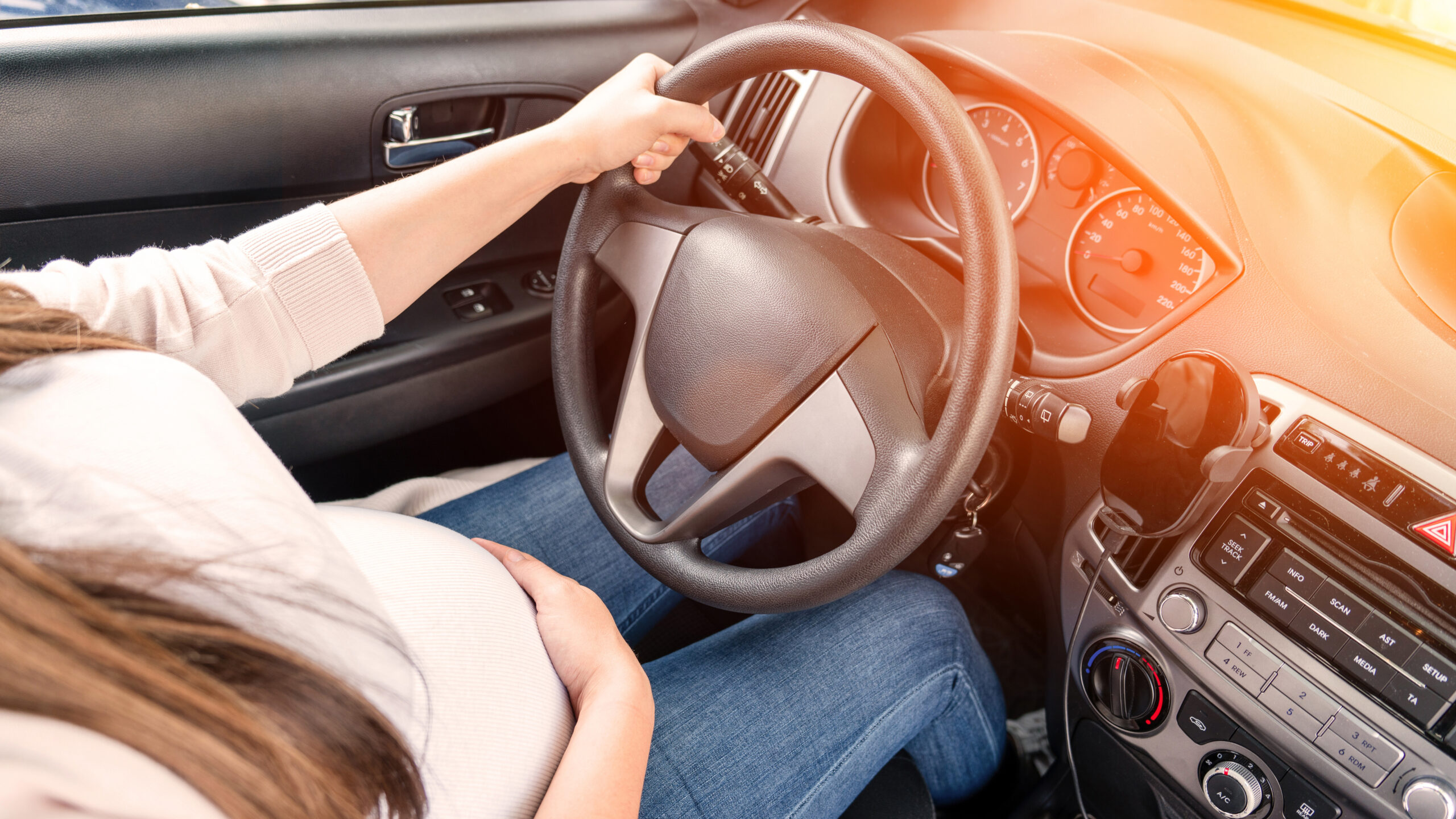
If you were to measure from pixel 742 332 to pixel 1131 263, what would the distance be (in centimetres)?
41

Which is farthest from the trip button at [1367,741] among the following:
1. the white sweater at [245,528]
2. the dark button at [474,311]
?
the dark button at [474,311]

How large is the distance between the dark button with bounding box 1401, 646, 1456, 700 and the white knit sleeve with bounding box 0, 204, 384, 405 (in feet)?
2.93

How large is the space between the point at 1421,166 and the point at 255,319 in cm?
95

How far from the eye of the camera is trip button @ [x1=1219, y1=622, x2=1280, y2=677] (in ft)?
2.39

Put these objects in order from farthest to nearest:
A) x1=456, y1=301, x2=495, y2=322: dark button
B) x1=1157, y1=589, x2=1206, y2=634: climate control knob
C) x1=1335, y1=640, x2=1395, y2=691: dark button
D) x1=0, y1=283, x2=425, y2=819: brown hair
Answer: x1=456, y1=301, x2=495, y2=322: dark button
x1=1157, y1=589, x2=1206, y2=634: climate control knob
x1=1335, y1=640, x2=1395, y2=691: dark button
x1=0, y1=283, x2=425, y2=819: brown hair

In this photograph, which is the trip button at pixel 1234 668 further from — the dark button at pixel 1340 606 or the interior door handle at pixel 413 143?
the interior door handle at pixel 413 143

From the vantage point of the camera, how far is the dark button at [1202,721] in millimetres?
774

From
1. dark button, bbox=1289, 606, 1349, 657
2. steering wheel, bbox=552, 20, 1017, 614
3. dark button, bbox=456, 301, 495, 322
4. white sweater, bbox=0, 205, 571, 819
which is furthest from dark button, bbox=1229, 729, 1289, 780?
dark button, bbox=456, 301, 495, 322

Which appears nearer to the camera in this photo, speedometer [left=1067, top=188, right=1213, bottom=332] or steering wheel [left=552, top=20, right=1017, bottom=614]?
steering wheel [left=552, top=20, right=1017, bottom=614]

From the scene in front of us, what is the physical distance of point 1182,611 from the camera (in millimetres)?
780

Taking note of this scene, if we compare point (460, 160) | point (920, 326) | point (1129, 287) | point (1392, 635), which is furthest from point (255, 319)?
point (1392, 635)

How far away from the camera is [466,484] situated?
105cm

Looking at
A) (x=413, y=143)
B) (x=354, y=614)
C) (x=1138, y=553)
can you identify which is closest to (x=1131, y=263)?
(x=1138, y=553)

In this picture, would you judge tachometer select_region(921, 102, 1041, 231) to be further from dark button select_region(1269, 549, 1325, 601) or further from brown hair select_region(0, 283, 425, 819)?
brown hair select_region(0, 283, 425, 819)
